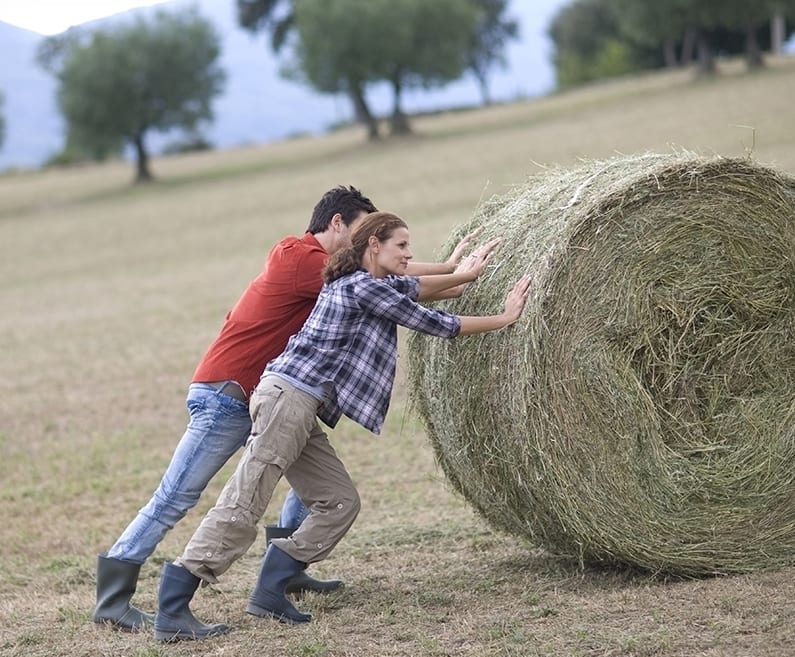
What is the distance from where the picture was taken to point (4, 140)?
52375 mm

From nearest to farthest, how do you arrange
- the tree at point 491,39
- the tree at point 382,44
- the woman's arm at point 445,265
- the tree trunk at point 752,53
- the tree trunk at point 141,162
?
the woman's arm at point 445,265, the tree trunk at point 752,53, the tree trunk at point 141,162, the tree at point 382,44, the tree at point 491,39

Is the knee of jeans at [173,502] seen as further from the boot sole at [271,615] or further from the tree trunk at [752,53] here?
the tree trunk at [752,53]

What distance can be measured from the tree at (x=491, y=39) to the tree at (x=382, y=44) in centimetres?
3931

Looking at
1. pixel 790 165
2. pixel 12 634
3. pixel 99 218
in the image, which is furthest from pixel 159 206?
pixel 12 634

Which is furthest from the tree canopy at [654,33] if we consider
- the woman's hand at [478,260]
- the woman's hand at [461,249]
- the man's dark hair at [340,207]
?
the man's dark hair at [340,207]

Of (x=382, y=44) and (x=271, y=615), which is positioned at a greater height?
(x=382, y=44)

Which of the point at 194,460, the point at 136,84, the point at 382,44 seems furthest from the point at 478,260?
the point at 136,84

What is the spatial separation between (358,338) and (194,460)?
95cm

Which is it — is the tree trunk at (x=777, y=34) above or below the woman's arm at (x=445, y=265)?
above

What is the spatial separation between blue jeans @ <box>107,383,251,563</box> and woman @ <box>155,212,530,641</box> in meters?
→ 0.26

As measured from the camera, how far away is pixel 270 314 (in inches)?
223

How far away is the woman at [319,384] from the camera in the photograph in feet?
17.6

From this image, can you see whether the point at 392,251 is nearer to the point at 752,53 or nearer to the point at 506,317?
the point at 506,317

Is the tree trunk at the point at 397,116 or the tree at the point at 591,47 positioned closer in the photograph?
the tree trunk at the point at 397,116
